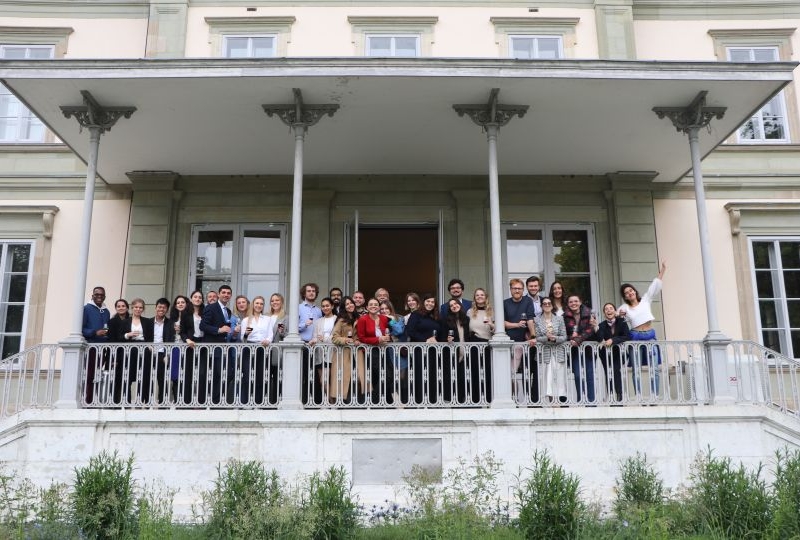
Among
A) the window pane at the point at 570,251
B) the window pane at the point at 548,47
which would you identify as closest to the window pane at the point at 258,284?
the window pane at the point at 570,251

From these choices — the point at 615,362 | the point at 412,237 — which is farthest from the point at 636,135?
the point at 412,237

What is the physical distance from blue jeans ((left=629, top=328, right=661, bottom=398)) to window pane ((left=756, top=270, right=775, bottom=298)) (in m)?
3.47

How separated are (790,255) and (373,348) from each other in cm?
701

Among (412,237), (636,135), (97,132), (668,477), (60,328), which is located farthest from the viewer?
(412,237)

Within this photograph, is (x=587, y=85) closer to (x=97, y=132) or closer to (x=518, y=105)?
(x=518, y=105)

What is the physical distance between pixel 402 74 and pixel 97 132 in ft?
12.1

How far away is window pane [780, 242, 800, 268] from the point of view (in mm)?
11148

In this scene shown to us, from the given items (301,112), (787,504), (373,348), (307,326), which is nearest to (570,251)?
(373,348)

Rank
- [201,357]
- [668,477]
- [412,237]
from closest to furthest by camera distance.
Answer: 1. [668,477]
2. [201,357]
3. [412,237]

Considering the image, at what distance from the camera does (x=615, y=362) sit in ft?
27.5

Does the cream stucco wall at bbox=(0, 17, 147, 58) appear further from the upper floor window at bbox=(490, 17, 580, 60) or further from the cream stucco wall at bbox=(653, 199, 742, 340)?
the cream stucco wall at bbox=(653, 199, 742, 340)

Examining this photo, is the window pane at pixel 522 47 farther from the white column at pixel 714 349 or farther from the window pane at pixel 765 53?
the white column at pixel 714 349

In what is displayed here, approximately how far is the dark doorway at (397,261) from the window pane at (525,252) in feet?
6.32

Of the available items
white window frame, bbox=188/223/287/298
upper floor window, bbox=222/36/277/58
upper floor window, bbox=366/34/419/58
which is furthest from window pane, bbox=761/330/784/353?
upper floor window, bbox=222/36/277/58
